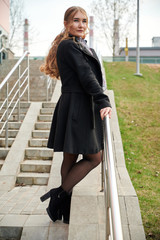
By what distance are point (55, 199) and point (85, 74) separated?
1.10 m

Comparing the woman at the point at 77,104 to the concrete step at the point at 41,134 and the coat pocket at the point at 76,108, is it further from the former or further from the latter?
the concrete step at the point at 41,134

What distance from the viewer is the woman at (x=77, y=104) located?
212 centimetres

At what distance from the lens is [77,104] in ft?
7.21

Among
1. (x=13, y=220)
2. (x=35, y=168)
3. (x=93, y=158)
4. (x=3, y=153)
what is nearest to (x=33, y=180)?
Answer: (x=35, y=168)

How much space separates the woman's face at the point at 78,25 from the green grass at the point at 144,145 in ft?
6.71

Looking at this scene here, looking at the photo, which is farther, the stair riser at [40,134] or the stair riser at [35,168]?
the stair riser at [40,134]

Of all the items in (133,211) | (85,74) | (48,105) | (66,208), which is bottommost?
(48,105)

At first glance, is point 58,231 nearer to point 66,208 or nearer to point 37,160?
point 66,208

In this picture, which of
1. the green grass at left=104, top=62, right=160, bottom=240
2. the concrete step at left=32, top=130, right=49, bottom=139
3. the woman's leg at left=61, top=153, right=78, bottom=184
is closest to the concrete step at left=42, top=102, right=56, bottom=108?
the concrete step at left=32, top=130, right=49, bottom=139

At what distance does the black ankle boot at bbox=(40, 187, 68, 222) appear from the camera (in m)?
2.38

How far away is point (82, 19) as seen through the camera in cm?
225

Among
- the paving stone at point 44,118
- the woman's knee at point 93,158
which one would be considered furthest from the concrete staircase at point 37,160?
the woman's knee at point 93,158

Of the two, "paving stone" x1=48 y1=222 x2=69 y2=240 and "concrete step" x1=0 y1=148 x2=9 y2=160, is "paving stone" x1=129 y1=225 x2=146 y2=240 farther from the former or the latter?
"concrete step" x1=0 y1=148 x2=9 y2=160

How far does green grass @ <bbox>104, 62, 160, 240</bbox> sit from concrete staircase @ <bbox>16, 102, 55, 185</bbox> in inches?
53.8
